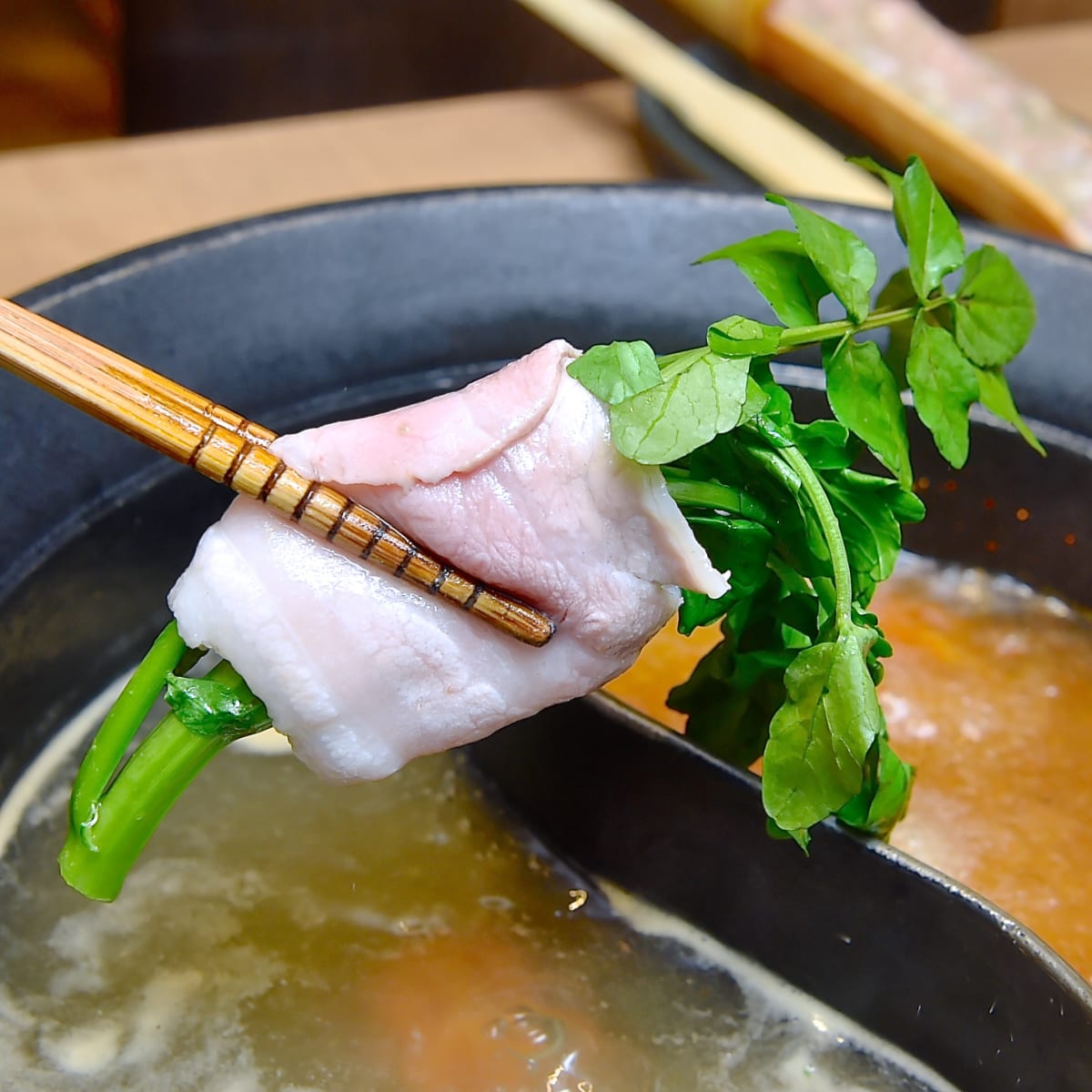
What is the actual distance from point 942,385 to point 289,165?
127 cm

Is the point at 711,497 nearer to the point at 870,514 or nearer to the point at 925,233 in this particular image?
the point at 870,514

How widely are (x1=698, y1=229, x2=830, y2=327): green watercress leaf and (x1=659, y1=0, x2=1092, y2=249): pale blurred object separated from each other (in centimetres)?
90

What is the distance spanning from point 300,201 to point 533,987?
121cm

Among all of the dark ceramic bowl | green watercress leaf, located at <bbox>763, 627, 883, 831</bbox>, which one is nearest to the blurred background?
the dark ceramic bowl

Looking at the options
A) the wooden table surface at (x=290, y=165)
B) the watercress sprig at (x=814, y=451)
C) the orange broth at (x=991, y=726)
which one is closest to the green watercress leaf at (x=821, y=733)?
the watercress sprig at (x=814, y=451)

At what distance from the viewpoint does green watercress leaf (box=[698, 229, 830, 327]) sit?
81 cm

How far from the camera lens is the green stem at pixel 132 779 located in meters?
0.75

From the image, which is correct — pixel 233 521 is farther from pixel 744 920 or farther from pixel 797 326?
pixel 744 920

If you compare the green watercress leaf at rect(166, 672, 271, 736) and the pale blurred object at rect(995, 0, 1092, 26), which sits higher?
the pale blurred object at rect(995, 0, 1092, 26)

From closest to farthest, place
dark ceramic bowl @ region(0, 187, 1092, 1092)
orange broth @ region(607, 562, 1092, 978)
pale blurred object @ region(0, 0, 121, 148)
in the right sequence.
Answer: dark ceramic bowl @ region(0, 187, 1092, 1092)
orange broth @ region(607, 562, 1092, 978)
pale blurred object @ region(0, 0, 121, 148)

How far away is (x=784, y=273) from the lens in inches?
32.8

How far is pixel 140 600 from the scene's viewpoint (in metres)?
1.14

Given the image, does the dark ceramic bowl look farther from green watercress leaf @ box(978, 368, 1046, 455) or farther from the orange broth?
green watercress leaf @ box(978, 368, 1046, 455)

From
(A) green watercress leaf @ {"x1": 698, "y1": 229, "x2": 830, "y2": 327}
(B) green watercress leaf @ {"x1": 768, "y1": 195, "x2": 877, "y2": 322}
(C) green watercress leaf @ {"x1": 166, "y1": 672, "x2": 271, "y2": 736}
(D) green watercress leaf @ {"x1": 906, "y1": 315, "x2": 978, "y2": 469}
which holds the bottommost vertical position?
(C) green watercress leaf @ {"x1": 166, "y1": 672, "x2": 271, "y2": 736}
